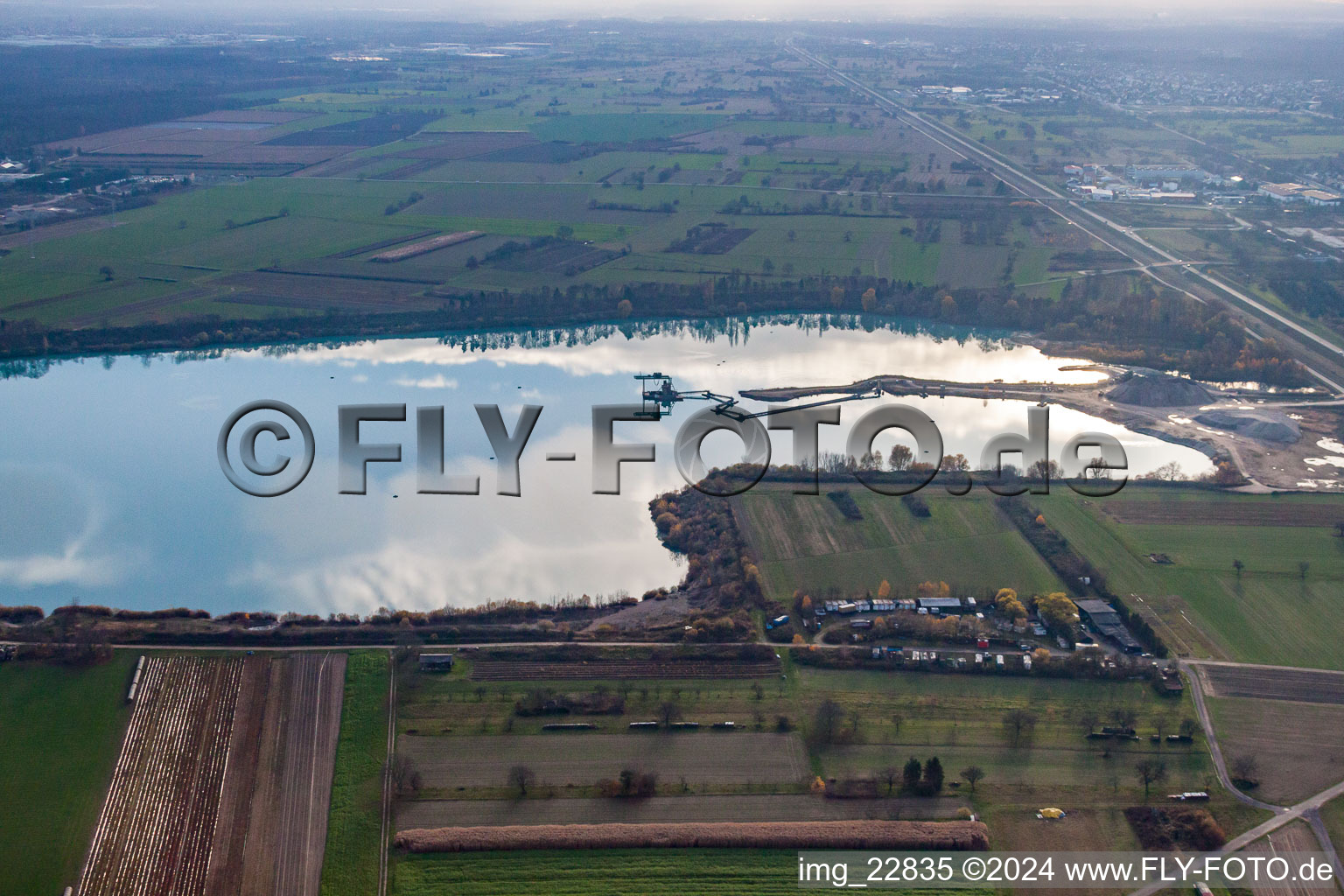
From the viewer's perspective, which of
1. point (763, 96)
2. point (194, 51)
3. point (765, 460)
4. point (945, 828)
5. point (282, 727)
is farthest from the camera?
point (194, 51)

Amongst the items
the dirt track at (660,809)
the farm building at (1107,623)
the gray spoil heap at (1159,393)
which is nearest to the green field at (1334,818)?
the farm building at (1107,623)

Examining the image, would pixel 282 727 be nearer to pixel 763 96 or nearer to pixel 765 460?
pixel 765 460

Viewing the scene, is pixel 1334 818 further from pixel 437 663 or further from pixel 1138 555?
pixel 437 663

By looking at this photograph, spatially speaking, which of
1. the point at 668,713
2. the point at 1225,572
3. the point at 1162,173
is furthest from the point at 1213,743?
the point at 1162,173

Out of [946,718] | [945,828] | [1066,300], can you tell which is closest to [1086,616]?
[946,718]

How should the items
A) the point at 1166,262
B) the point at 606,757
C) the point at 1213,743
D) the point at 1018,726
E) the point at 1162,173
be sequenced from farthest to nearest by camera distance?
the point at 1162,173 < the point at 1166,262 < the point at 1018,726 < the point at 1213,743 < the point at 606,757

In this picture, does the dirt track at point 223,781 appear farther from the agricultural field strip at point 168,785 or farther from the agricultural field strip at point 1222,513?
the agricultural field strip at point 1222,513

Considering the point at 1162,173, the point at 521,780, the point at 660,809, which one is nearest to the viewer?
the point at 660,809
